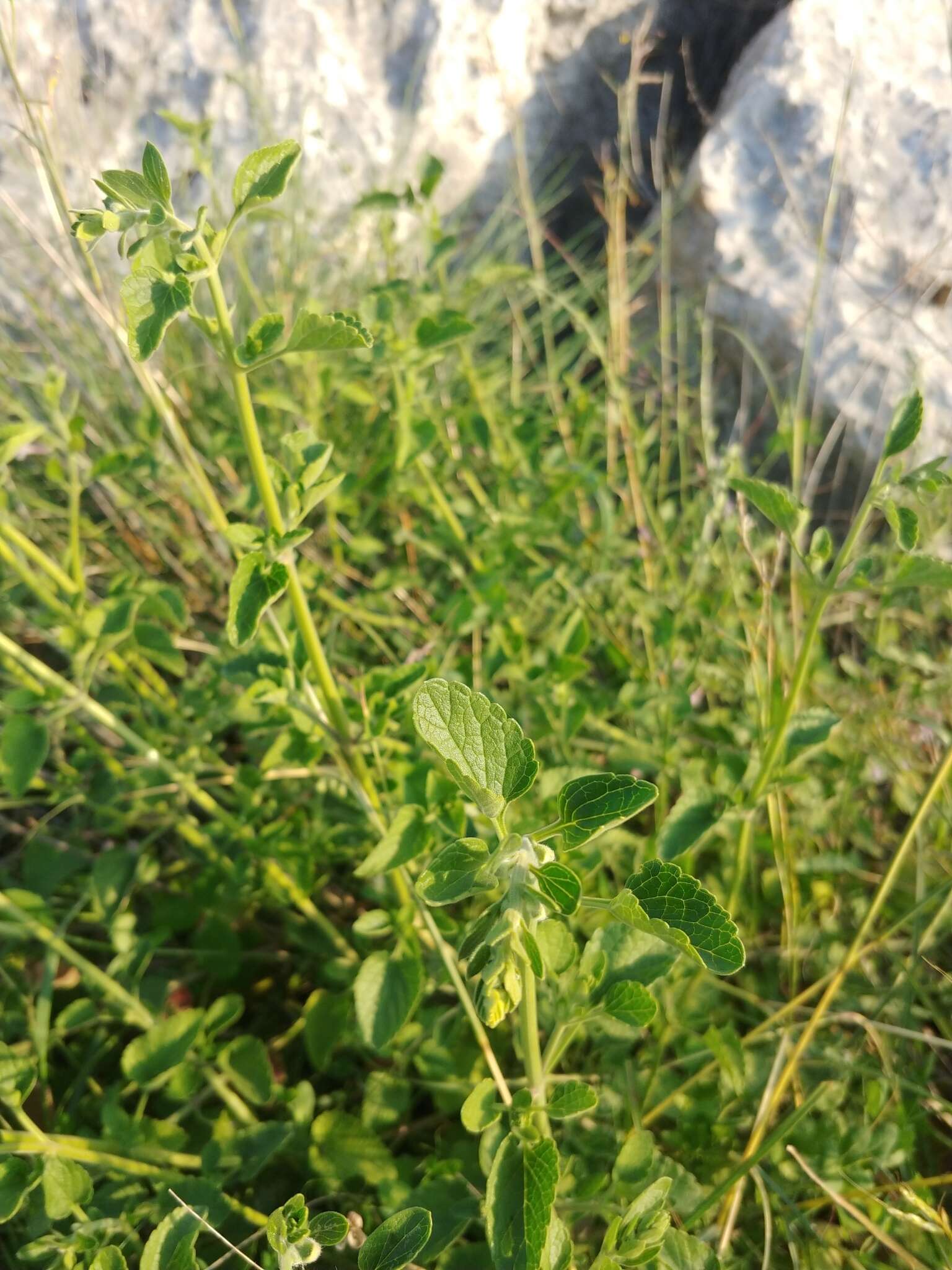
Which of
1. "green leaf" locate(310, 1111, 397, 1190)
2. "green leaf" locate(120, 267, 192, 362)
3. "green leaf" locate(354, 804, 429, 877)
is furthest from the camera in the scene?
"green leaf" locate(310, 1111, 397, 1190)

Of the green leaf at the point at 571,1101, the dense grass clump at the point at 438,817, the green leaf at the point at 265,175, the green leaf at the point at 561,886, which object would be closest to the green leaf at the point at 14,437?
the dense grass clump at the point at 438,817

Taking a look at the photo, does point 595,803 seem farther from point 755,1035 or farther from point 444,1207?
point 755,1035

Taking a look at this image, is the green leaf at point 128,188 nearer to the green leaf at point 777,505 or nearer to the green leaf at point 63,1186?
the green leaf at point 777,505

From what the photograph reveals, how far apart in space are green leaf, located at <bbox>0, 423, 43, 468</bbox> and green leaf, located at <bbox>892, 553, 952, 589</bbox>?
999 mm

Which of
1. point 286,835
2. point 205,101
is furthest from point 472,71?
point 286,835

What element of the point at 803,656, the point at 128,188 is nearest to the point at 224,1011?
the point at 803,656

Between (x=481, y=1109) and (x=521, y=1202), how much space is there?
9 centimetres

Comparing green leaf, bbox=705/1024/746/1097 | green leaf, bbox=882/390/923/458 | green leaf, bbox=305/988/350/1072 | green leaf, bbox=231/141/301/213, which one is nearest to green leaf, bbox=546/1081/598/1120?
green leaf, bbox=705/1024/746/1097

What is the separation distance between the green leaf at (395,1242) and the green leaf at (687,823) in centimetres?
47

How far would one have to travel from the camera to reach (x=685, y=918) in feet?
2.32

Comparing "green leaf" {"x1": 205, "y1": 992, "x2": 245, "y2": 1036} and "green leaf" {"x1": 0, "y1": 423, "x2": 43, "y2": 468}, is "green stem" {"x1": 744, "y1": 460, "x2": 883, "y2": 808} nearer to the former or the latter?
"green leaf" {"x1": 205, "y1": 992, "x2": 245, "y2": 1036}

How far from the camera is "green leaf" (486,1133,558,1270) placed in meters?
0.77

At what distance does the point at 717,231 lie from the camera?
2.36 meters

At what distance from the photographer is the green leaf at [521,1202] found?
77cm
